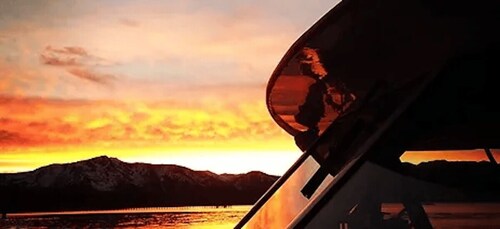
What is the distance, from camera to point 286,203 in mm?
2670

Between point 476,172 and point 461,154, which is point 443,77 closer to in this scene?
point 476,172

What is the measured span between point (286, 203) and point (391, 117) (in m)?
0.98

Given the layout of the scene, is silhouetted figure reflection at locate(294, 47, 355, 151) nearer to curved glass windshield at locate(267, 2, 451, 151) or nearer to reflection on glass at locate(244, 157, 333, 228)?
curved glass windshield at locate(267, 2, 451, 151)

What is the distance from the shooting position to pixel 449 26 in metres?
2.51

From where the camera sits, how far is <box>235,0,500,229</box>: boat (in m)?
1.79

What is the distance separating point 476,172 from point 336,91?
1171 millimetres

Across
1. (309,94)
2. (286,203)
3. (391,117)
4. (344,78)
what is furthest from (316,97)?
(391,117)

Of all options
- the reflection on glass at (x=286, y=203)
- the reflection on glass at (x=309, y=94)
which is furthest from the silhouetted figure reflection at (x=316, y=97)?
the reflection on glass at (x=286, y=203)

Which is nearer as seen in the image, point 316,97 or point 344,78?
point 344,78

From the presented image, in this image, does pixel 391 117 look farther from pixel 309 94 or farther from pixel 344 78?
pixel 309 94

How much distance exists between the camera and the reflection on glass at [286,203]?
2590 millimetres

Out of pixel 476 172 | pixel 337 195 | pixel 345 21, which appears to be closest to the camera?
pixel 337 195

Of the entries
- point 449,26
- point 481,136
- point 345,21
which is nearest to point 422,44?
point 449,26

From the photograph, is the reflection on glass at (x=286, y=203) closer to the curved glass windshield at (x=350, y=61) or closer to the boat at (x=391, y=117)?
the boat at (x=391, y=117)
